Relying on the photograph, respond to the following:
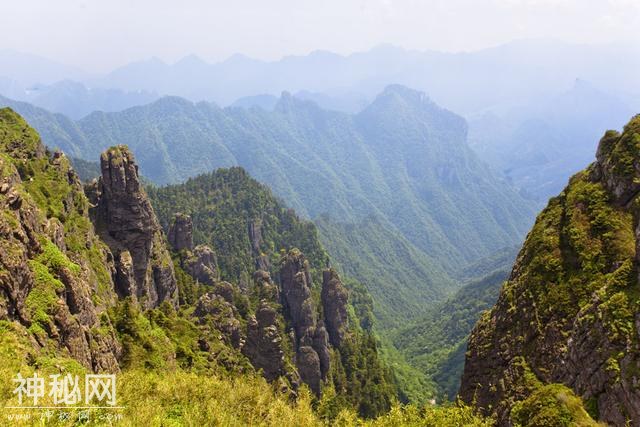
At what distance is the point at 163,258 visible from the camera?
3157 inches

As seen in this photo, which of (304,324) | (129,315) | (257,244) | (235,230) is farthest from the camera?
(257,244)

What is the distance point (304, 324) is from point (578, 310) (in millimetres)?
66250

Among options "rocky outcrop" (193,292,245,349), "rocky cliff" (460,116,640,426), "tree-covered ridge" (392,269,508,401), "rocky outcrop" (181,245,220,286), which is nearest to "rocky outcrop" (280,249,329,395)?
"rocky outcrop" (193,292,245,349)

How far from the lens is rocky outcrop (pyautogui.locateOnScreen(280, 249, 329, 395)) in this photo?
85125mm

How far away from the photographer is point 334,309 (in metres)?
104

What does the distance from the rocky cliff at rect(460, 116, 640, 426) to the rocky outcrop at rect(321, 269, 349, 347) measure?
199 feet

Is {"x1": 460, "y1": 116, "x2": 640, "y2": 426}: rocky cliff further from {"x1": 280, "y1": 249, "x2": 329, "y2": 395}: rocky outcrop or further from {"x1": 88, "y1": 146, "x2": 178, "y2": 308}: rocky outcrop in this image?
{"x1": 88, "y1": 146, "x2": 178, "y2": 308}: rocky outcrop

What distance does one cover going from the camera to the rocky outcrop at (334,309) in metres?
102

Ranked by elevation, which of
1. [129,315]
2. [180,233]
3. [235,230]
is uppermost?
[235,230]

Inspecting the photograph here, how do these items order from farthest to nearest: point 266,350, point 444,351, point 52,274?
point 444,351 < point 266,350 < point 52,274

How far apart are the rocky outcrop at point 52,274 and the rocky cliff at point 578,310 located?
31.1 m

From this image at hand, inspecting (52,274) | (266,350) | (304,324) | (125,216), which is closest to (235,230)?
(304,324)

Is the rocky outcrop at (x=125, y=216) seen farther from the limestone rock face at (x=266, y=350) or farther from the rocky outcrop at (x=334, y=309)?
the rocky outcrop at (x=334, y=309)

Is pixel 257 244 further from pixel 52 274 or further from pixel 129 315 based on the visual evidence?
pixel 52 274
